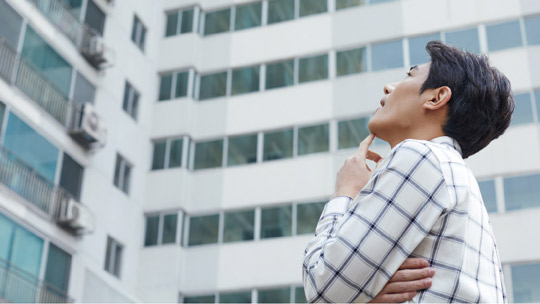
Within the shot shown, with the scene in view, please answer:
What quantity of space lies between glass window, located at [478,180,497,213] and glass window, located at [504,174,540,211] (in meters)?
0.28

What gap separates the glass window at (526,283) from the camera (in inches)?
704

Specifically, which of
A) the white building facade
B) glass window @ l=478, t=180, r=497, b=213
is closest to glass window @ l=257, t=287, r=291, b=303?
the white building facade

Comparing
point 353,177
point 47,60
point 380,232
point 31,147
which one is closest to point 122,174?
point 47,60

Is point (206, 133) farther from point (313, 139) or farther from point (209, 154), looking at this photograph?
point (313, 139)

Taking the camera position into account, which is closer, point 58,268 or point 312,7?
point 58,268

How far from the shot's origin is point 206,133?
23.1 metres

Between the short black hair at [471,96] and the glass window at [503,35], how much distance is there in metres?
18.7

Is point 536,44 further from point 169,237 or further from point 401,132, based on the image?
Answer: point 401,132

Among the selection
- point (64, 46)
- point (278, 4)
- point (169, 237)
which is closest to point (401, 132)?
point (64, 46)

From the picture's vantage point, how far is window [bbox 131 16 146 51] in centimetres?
2402

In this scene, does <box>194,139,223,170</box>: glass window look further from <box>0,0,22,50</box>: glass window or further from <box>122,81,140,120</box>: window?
<box>0,0,22,50</box>: glass window

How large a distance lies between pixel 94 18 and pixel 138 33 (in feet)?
8.31

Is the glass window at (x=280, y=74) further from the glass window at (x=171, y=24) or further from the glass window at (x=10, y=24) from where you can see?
the glass window at (x=10, y=24)

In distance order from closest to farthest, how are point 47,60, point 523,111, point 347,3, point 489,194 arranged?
point 47,60
point 489,194
point 523,111
point 347,3
